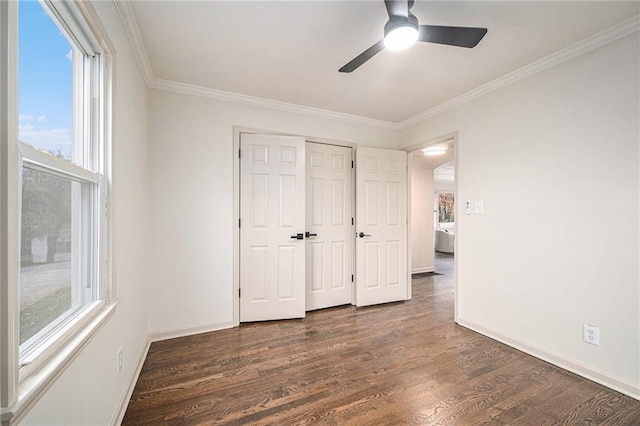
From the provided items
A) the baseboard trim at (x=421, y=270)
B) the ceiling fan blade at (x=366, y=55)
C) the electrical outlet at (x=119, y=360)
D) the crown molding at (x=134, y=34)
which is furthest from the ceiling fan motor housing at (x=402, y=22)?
the baseboard trim at (x=421, y=270)

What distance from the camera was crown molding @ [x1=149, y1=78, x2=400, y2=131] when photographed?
2.80m

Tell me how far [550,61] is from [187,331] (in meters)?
4.01

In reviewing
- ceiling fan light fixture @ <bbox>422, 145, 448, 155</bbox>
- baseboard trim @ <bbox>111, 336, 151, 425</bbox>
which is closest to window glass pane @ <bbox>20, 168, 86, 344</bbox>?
baseboard trim @ <bbox>111, 336, 151, 425</bbox>

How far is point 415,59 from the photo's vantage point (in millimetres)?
2381

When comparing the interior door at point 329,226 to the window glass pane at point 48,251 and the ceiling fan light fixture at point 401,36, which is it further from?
the window glass pane at point 48,251

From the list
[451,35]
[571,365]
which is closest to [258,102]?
[451,35]

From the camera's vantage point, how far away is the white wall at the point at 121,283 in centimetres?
108

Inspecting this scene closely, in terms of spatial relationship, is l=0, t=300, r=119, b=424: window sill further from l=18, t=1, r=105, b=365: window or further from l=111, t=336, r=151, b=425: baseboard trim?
l=111, t=336, r=151, b=425: baseboard trim

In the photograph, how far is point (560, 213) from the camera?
90.2 inches

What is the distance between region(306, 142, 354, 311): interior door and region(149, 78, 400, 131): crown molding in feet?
1.25

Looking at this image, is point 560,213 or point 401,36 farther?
point 560,213

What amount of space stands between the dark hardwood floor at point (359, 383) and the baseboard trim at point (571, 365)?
61 mm

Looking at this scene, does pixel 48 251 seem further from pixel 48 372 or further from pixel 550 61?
pixel 550 61

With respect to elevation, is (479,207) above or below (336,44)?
below
